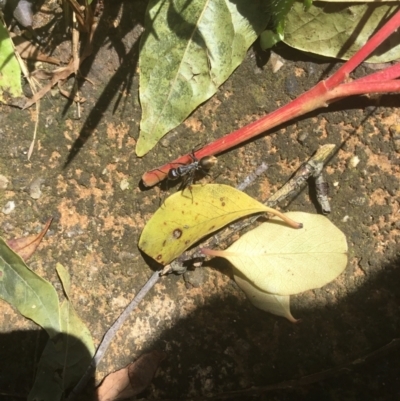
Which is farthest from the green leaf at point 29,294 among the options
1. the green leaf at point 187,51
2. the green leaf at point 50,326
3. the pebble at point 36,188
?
the green leaf at point 187,51

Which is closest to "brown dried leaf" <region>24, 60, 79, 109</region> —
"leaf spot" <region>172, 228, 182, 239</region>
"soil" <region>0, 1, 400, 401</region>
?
"soil" <region>0, 1, 400, 401</region>

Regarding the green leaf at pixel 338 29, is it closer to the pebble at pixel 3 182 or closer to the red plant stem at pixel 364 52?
the red plant stem at pixel 364 52

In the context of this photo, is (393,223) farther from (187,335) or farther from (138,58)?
(138,58)

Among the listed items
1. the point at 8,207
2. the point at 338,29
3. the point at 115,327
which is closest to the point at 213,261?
the point at 115,327

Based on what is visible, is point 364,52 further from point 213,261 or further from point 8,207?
point 8,207

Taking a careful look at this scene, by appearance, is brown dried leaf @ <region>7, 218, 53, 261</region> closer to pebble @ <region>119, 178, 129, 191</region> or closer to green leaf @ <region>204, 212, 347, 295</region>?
pebble @ <region>119, 178, 129, 191</region>

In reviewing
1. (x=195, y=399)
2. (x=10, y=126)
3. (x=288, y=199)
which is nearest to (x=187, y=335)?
(x=195, y=399)
